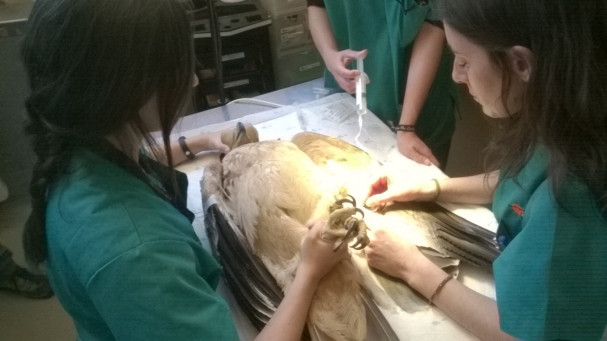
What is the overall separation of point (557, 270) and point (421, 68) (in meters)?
0.78

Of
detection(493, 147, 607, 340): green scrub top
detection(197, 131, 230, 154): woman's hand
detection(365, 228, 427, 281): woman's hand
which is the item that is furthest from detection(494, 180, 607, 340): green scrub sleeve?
detection(197, 131, 230, 154): woman's hand

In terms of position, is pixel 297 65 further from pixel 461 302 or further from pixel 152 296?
pixel 152 296

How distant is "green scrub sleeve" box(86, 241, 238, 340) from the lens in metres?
0.68

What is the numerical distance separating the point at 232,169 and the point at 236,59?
1189 millimetres

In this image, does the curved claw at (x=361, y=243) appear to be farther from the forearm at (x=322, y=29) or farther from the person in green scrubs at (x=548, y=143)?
the forearm at (x=322, y=29)

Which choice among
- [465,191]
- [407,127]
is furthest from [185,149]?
[465,191]

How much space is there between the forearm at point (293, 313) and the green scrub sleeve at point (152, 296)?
0.17 m

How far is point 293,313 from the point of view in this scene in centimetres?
89

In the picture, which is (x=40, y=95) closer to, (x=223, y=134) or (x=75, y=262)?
(x=75, y=262)

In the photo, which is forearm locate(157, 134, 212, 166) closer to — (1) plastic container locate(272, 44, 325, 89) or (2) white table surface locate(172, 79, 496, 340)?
(2) white table surface locate(172, 79, 496, 340)

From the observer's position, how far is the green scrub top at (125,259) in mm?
682

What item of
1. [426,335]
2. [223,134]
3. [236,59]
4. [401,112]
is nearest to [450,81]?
[401,112]

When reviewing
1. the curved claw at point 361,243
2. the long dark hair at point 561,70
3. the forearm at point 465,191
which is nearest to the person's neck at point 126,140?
the curved claw at point 361,243

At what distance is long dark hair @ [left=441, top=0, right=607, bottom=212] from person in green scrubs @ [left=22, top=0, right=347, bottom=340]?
439 millimetres
